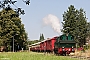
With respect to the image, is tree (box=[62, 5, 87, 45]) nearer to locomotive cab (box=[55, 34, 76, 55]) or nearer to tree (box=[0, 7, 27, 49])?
tree (box=[0, 7, 27, 49])

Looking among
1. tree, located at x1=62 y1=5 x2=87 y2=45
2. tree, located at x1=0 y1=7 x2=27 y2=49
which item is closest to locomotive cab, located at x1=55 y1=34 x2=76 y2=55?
tree, located at x1=0 y1=7 x2=27 y2=49

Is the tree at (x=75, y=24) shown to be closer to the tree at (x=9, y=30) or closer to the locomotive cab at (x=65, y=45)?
the tree at (x=9, y=30)

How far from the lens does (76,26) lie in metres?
73.9

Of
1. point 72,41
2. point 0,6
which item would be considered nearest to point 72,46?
point 72,41

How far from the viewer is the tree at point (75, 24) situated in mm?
73581

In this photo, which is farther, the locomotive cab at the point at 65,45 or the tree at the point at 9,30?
the tree at the point at 9,30

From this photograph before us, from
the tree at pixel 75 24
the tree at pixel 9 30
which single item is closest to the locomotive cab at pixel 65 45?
the tree at pixel 9 30

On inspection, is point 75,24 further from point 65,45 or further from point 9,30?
point 65,45

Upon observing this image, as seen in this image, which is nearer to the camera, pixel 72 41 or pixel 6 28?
pixel 72 41

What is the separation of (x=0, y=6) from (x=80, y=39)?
71.9m

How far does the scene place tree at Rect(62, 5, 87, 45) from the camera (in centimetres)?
7358

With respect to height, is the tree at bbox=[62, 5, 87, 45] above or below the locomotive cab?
above

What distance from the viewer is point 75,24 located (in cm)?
7375

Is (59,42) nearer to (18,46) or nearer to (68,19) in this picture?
(18,46)
